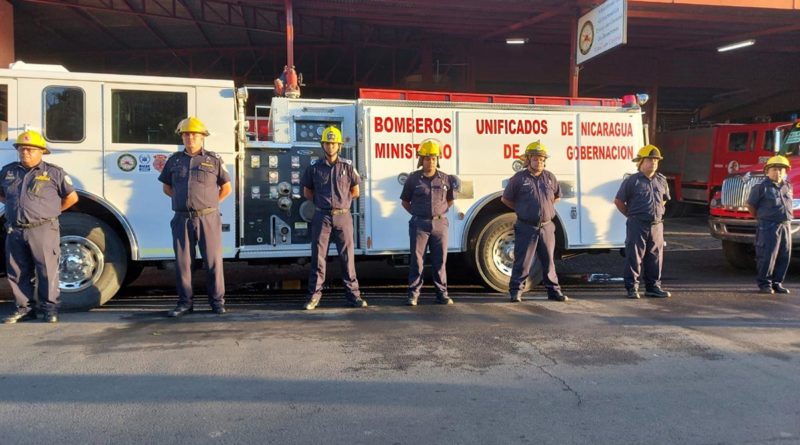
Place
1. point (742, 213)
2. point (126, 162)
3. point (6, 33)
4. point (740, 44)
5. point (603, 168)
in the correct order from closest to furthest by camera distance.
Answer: point (126, 162) < point (603, 168) < point (742, 213) < point (6, 33) < point (740, 44)

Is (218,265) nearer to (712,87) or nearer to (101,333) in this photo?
(101,333)

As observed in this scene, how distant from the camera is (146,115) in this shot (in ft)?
20.8

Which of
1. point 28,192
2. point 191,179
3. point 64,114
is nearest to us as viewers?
point 28,192

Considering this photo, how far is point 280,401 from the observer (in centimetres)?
391

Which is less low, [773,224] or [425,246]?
[773,224]

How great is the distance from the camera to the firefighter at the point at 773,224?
763 cm

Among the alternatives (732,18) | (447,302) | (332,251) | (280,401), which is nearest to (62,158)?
(332,251)

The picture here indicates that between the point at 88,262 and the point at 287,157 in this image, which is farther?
the point at 287,157

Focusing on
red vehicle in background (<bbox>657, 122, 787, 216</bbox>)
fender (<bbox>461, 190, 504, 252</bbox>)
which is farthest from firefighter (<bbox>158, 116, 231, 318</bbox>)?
red vehicle in background (<bbox>657, 122, 787, 216</bbox>)

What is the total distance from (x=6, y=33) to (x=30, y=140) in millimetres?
10025

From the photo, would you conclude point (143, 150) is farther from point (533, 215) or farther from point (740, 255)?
point (740, 255)

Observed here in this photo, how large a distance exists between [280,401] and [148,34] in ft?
55.4

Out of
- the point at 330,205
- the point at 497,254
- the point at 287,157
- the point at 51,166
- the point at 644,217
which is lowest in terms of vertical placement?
the point at 497,254

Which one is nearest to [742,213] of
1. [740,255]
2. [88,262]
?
[740,255]
